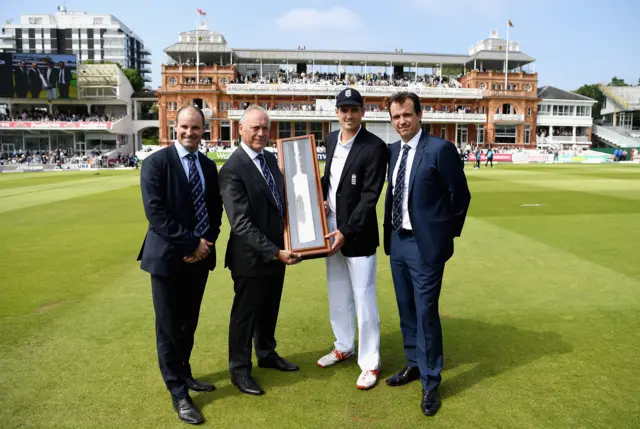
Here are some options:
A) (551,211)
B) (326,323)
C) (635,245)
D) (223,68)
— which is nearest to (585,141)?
(223,68)

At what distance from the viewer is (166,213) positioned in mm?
3877

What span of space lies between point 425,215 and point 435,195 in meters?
0.19

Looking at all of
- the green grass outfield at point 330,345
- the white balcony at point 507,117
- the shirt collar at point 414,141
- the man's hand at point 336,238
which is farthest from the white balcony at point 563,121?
the man's hand at point 336,238

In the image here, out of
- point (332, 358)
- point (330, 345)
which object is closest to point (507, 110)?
point (330, 345)

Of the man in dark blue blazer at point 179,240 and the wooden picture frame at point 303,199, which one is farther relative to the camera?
the wooden picture frame at point 303,199

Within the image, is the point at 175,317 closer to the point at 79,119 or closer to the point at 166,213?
the point at 166,213

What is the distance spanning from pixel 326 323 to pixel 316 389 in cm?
164

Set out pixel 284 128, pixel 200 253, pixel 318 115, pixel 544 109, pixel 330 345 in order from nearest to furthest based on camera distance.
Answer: pixel 200 253
pixel 330 345
pixel 318 115
pixel 284 128
pixel 544 109

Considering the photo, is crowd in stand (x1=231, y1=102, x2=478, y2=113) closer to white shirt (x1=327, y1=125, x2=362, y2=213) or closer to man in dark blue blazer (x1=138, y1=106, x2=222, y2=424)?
white shirt (x1=327, y1=125, x2=362, y2=213)

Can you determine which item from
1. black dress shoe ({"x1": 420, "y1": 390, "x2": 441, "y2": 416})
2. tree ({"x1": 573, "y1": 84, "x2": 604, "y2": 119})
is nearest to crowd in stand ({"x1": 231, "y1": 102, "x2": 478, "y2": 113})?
tree ({"x1": 573, "y1": 84, "x2": 604, "y2": 119})

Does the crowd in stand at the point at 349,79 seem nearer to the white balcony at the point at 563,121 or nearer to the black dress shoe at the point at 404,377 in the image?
the white balcony at the point at 563,121

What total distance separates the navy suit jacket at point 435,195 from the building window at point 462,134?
219ft

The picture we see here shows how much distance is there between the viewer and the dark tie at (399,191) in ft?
13.9

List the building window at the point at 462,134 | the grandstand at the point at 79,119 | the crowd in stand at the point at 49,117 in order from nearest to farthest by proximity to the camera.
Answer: the grandstand at the point at 79,119 → the crowd in stand at the point at 49,117 → the building window at the point at 462,134
